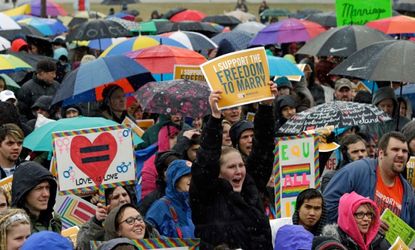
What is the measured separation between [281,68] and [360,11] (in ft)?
11.7

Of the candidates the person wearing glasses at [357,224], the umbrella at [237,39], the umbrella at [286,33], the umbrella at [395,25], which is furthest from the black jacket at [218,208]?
the umbrella at [286,33]

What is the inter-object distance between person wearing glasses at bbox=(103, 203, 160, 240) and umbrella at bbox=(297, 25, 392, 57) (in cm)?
868

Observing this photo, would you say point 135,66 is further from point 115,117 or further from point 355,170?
point 355,170

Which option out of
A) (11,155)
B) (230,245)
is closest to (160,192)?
(11,155)

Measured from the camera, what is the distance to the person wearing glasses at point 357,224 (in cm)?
808

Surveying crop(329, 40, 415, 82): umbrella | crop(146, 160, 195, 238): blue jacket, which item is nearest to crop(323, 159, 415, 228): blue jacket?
crop(146, 160, 195, 238): blue jacket

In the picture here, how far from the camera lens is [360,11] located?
717 inches

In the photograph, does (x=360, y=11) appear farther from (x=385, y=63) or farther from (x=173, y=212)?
(x=173, y=212)

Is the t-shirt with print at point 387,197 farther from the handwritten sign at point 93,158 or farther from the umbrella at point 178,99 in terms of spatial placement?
the umbrella at point 178,99

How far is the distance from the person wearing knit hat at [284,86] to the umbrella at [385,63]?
2.38 m

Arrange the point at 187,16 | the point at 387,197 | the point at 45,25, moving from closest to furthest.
Answer: 1. the point at 387,197
2. the point at 45,25
3. the point at 187,16

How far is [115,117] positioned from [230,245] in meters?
5.48

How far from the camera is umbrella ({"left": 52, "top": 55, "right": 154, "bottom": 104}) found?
12555 millimetres

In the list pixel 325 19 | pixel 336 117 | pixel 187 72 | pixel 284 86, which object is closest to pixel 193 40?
pixel 284 86
